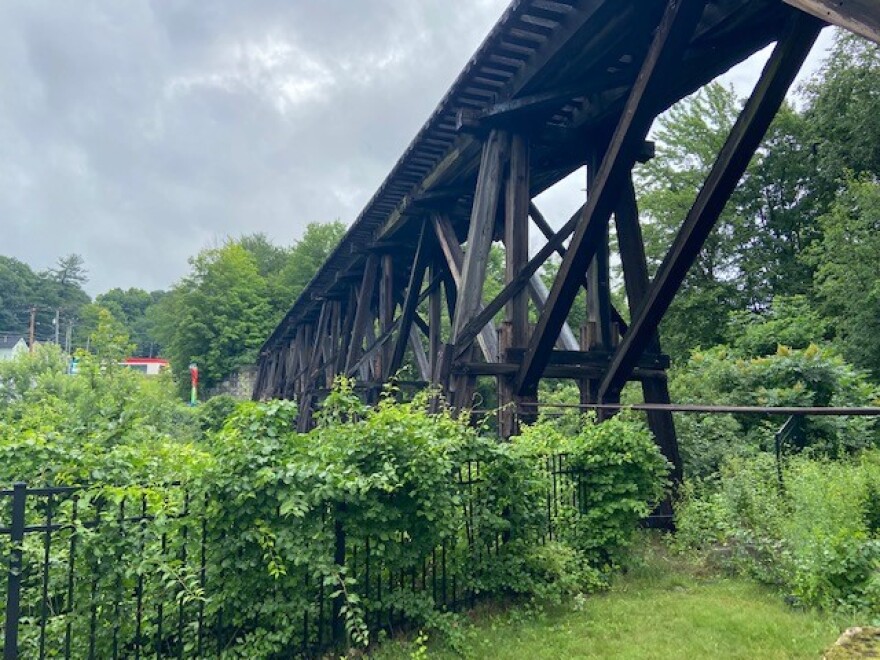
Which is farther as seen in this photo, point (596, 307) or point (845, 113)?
point (845, 113)

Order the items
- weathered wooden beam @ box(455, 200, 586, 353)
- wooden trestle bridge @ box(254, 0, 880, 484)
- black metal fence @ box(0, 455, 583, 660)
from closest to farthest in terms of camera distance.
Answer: black metal fence @ box(0, 455, 583, 660)
wooden trestle bridge @ box(254, 0, 880, 484)
weathered wooden beam @ box(455, 200, 586, 353)

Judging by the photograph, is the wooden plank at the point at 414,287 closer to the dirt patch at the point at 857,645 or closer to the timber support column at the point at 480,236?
the timber support column at the point at 480,236

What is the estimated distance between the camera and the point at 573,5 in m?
4.56

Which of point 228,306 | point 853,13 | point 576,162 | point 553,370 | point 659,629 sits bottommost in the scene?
point 659,629

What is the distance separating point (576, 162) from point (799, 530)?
4.53 m

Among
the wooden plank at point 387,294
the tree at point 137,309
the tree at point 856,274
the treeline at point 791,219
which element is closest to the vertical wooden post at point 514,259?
the wooden plank at point 387,294

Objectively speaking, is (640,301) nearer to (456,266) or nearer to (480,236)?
(480,236)

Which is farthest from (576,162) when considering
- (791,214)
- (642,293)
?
(791,214)

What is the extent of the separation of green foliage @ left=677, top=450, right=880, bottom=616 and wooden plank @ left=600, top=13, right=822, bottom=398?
1518mm

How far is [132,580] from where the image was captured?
3.28 metres

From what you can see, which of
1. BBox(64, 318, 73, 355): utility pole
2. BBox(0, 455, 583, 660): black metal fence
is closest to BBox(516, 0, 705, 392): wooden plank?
BBox(0, 455, 583, 660): black metal fence

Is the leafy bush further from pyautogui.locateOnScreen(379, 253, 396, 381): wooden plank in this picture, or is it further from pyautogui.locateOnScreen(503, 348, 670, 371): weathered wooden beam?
pyautogui.locateOnScreen(379, 253, 396, 381): wooden plank

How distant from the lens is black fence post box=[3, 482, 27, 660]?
2876 mm

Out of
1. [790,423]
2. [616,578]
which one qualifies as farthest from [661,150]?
[616,578]
